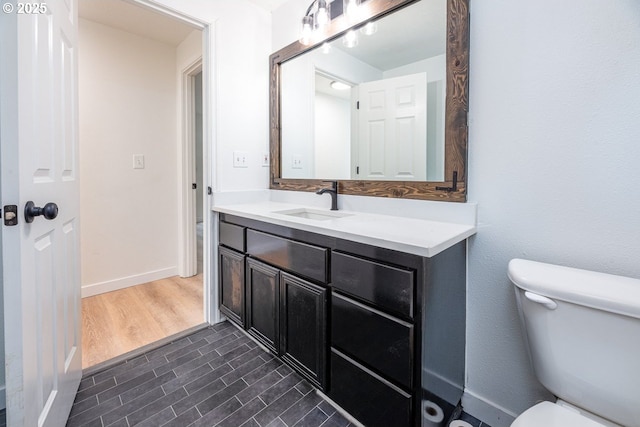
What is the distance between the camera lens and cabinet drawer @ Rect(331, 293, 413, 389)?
3.25 feet

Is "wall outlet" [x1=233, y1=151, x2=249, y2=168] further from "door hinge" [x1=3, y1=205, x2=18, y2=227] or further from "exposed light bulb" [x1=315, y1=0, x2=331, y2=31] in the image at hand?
"door hinge" [x1=3, y1=205, x2=18, y2=227]

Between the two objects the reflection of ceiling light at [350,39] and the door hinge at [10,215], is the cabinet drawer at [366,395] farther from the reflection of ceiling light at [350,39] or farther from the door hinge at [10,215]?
the reflection of ceiling light at [350,39]

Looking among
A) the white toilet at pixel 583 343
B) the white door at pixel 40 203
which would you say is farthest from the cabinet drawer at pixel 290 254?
the white door at pixel 40 203

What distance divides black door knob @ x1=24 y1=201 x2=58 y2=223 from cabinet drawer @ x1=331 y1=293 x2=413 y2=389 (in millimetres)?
1010

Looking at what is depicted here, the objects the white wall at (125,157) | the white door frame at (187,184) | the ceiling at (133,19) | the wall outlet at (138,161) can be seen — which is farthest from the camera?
the white door frame at (187,184)

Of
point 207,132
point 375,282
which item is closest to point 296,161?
point 207,132

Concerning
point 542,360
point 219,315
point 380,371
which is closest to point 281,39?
point 219,315

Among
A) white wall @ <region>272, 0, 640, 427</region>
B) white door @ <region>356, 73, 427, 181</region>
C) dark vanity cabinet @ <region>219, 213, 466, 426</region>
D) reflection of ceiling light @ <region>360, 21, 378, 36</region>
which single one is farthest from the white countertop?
reflection of ceiling light @ <region>360, 21, 378, 36</region>

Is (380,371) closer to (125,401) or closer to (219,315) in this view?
(125,401)

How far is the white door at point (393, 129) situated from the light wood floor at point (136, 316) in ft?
5.39

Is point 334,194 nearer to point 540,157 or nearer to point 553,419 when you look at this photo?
point 540,157

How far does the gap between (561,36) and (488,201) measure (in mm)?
613

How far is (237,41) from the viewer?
2.05 metres

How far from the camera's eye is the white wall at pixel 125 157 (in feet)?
8.09
